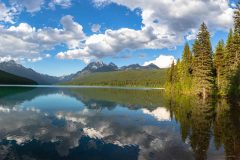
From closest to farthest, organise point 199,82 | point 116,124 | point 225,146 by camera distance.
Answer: point 225,146
point 116,124
point 199,82

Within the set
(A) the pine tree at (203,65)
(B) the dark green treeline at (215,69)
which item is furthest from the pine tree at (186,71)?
(A) the pine tree at (203,65)

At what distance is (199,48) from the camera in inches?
3482

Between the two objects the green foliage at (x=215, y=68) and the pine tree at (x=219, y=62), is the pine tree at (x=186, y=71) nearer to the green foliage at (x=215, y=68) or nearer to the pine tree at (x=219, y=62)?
the green foliage at (x=215, y=68)

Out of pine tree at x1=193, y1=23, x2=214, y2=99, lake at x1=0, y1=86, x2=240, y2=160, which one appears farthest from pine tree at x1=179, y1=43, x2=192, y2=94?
lake at x1=0, y1=86, x2=240, y2=160

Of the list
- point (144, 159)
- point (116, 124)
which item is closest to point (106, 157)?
point (144, 159)

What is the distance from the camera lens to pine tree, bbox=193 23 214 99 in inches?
3255

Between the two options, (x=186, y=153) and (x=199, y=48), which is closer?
(x=186, y=153)

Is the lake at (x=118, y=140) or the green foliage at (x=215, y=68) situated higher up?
the green foliage at (x=215, y=68)

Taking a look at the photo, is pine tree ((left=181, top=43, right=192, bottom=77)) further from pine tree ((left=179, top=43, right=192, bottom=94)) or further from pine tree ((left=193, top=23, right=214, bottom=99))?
pine tree ((left=193, top=23, right=214, bottom=99))

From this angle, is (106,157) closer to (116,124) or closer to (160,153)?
(160,153)

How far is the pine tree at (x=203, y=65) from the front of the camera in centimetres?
8269

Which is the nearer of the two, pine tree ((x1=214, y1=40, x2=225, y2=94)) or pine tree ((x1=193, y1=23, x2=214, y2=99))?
pine tree ((x1=193, y1=23, x2=214, y2=99))

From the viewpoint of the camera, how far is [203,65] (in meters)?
85.0

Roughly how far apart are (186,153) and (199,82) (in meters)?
66.0
